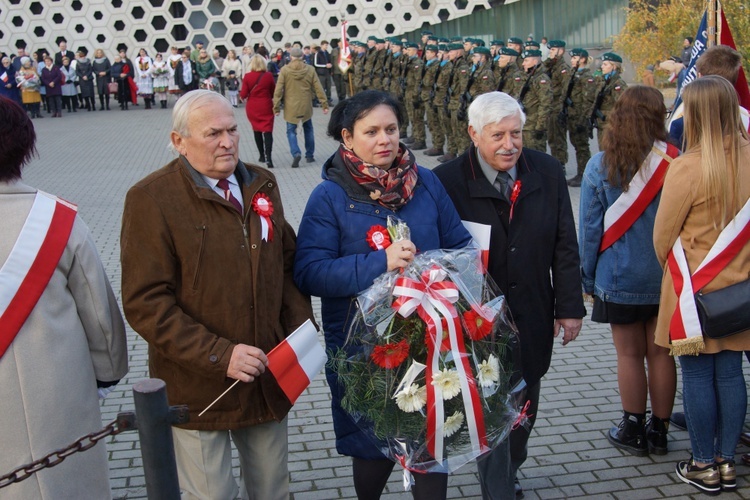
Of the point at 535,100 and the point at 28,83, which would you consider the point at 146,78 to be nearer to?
the point at 28,83

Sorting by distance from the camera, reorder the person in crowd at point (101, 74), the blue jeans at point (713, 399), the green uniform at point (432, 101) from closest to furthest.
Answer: the blue jeans at point (713, 399), the green uniform at point (432, 101), the person in crowd at point (101, 74)

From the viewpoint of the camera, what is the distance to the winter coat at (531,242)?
12.0ft

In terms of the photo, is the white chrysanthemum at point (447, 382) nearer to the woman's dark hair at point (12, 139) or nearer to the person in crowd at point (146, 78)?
the woman's dark hair at point (12, 139)

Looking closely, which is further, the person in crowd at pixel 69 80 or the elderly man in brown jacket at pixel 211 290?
the person in crowd at pixel 69 80

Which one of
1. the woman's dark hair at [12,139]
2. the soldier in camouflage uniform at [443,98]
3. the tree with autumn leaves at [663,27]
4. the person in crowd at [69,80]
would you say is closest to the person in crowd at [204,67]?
the person in crowd at [69,80]

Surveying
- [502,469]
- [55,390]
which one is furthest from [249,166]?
[502,469]

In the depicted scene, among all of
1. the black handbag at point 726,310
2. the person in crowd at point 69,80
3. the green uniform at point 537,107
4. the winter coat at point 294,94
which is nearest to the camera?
the black handbag at point 726,310

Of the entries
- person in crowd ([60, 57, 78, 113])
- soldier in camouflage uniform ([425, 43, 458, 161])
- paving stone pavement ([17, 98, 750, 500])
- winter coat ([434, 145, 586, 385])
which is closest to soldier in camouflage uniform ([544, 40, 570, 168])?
soldier in camouflage uniform ([425, 43, 458, 161])

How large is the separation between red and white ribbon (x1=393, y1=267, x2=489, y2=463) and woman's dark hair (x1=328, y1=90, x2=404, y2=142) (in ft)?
2.18

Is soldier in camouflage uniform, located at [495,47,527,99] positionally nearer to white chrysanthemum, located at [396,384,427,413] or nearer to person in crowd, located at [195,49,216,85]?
white chrysanthemum, located at [396,384,427,413]

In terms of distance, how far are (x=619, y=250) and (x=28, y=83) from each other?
916 inches

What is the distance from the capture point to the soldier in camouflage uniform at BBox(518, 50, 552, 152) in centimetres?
1172

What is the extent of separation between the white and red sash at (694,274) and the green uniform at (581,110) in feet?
27.9

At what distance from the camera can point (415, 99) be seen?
16.1m
